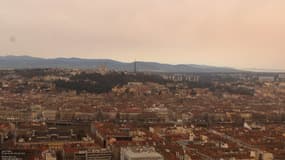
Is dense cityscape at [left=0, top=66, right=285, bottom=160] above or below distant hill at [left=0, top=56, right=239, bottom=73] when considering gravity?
below

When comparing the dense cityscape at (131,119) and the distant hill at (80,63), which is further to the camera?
the distant hill at (80,63)

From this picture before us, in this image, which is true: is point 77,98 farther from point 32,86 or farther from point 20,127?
point 20,127

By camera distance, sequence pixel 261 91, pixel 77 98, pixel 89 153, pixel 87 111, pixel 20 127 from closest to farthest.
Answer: pixel 89 153
pixel 20 127
pixel 87 111
pixel 77 98
pixel 261 91

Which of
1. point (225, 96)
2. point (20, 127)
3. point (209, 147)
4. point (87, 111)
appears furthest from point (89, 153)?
point (225, 96)

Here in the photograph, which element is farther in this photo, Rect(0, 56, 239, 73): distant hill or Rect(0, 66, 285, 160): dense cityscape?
Rect(0, 56, 239, 73): distant hill

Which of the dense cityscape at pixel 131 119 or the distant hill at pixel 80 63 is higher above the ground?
the distant hill at pixel 80 63

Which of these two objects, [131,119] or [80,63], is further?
[80,63]

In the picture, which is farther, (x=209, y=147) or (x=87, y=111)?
(x=87, y=111)

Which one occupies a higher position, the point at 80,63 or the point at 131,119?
the point at 80,63
